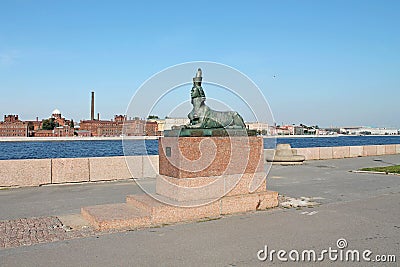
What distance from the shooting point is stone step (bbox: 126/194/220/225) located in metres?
7.57

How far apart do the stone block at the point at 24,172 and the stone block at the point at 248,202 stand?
22.7ft

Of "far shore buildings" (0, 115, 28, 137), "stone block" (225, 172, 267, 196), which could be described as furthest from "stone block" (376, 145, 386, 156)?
"far shore buildings" (0, 115, 28, 137)

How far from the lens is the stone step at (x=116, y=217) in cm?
716

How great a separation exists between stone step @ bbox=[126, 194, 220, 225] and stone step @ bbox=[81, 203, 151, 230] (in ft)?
→ 0.42

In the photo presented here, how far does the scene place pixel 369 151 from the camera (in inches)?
1120

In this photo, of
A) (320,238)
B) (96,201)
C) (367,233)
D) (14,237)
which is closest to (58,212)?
(96,201)

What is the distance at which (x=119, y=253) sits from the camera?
5781 millimetres

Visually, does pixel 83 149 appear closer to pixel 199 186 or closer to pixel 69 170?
pixel 69 170

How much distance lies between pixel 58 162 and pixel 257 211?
24.1 feet

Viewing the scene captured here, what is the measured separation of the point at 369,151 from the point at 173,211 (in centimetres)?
2424

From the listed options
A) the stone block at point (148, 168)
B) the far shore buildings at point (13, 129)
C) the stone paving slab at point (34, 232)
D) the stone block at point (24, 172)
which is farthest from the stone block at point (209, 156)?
the far shore buildings at point (13, 129)

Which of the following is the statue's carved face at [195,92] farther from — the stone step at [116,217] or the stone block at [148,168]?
the stone block at [148,168]

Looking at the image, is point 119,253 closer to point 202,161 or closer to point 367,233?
point 202,161

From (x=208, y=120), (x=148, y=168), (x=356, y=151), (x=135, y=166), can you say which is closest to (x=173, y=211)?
(x=208, y=120)
